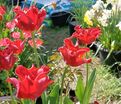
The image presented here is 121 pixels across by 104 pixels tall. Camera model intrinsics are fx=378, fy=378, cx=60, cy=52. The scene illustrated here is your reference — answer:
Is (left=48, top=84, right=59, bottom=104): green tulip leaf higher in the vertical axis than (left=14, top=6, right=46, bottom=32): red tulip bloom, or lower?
lower

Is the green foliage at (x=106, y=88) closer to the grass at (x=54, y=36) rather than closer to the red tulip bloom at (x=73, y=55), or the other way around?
the grass at (x=54, y=36)

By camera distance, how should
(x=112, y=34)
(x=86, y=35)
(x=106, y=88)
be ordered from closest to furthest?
1. (x=86, y=35)
2. (x=106, y=88)
3. (x=112, y=34)

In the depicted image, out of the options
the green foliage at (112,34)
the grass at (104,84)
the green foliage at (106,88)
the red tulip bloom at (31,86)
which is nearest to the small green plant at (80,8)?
the green foliage at (112,34)

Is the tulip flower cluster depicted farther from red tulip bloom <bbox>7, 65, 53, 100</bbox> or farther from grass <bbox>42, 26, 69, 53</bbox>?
grass <bbox>42, 26, 69, 53</bbox>

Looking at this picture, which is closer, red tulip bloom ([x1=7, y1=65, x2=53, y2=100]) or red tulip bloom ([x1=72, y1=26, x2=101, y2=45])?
red tulip bloom ([x1=7, y1=65, x2=53, y2=100])

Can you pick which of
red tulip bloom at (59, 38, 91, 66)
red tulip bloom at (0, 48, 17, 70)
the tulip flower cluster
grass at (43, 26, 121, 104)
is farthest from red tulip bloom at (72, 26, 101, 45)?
grass at (43, 26, 121, 104)

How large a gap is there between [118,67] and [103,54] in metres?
0.25

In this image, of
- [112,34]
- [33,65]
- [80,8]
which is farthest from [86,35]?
[80,8]

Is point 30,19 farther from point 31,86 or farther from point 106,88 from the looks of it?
point 106,88

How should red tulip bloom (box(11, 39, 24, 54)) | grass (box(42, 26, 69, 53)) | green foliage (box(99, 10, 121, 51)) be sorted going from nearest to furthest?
1. red tulip bloom (box(11, 39, 24, 54))
2. green foliage (box(99, 10, 121, 51))
3. grass (box(42, 26, 69, 53))

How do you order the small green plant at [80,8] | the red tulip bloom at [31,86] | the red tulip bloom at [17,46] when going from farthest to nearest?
the small green plant at [80,8], the red tulip bloom at [17,46], the red tulip bloom at [31,86]

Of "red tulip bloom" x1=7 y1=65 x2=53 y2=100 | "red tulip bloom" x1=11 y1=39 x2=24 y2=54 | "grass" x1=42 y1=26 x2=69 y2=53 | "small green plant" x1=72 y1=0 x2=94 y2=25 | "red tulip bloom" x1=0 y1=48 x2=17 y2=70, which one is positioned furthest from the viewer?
"grass" x1=42 y1=26 x2=69 y2=53

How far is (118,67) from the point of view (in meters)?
3.55

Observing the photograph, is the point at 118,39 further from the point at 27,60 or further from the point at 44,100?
the point at 44,100
